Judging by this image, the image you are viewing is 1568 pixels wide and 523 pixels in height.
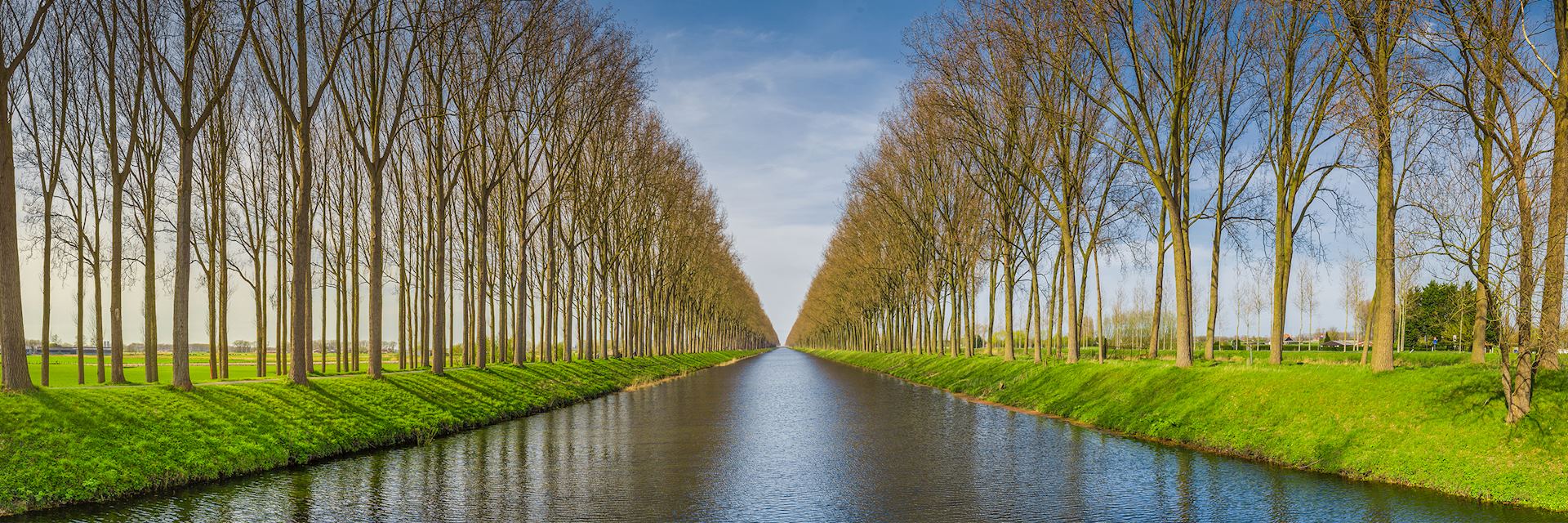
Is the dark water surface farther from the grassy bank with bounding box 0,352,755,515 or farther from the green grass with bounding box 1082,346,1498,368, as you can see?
the green grass with bounding box 1082,346,1498,368

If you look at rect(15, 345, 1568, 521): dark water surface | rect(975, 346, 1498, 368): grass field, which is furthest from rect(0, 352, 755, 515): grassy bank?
rect(975, 346, 1498, 368): grass field

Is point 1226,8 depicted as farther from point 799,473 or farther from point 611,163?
point 611,163

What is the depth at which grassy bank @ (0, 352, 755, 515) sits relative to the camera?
516 inches

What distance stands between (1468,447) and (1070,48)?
60.8ft

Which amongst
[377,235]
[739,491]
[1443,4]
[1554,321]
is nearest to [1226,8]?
[1443,4]

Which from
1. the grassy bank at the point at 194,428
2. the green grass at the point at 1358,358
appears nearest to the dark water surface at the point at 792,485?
the grassy bank at the point at 194,428

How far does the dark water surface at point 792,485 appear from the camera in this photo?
11609 mm

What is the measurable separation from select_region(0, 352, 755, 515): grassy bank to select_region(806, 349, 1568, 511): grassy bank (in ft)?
58.8

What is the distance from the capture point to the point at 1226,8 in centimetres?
2908

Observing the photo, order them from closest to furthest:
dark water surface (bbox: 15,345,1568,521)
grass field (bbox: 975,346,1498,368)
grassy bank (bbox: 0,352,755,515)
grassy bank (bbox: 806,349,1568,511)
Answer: dark water surface (bbox: 15,345,1568,521) → grassy bank (bbox: 806,349,1568,511) → grassy bank (bbox: 0,352,755,515) → grass field (bbox: 975,346,1498,368)

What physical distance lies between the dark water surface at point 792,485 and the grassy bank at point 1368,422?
66 centimetres

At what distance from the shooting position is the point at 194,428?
16.4 m

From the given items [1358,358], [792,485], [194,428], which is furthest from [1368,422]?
[194,428]

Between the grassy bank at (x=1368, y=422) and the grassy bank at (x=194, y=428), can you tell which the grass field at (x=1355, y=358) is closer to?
the grassy bank at (x=1368, y=422)
